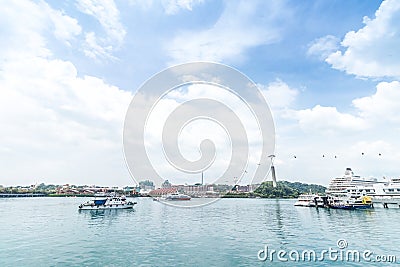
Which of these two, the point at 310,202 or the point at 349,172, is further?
the point at 349,172

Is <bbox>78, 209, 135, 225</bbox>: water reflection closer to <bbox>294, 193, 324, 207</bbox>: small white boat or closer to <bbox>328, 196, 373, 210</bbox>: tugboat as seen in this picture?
<bbox>294, 193, 324, 207</bbox>: small white boat

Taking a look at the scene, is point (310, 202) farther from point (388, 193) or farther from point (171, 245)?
point (171, 245)

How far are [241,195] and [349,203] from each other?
87.3m

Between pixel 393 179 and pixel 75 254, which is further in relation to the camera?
pixel 393 179

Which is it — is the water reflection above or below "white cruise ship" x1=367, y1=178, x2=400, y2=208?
below

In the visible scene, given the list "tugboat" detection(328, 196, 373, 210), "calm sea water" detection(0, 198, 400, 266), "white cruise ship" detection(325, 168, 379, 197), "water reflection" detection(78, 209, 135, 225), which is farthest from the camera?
"white cruise ship" detection(325, 168, 379, 197)

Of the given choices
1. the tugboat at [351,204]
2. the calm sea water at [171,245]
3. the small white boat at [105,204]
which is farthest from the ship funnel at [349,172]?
the small white boat at [105,204]

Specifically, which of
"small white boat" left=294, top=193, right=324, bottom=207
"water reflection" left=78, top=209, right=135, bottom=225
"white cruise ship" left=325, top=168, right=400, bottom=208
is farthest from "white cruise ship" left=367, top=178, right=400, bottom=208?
"water reflection" left=78, top=209, right=135, bottom=225

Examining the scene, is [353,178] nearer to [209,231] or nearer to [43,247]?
[209,231]

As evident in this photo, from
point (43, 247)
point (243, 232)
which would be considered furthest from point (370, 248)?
point (43, 247)

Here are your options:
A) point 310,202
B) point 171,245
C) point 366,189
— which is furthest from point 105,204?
point 366,189

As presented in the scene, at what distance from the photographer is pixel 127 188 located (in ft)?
516

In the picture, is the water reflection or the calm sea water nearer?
the calm sea water

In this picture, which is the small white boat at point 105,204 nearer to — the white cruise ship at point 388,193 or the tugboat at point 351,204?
the tugboat at point 351,204
